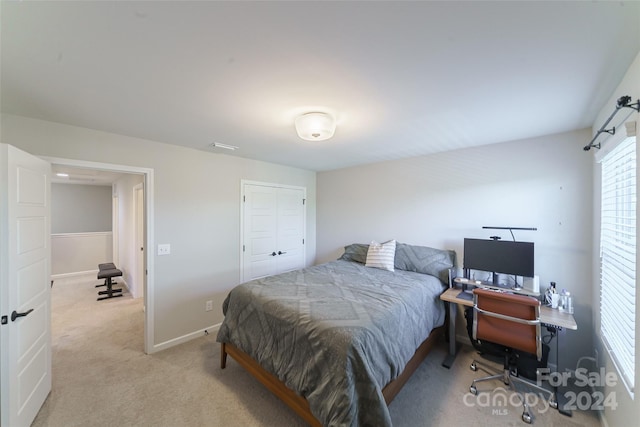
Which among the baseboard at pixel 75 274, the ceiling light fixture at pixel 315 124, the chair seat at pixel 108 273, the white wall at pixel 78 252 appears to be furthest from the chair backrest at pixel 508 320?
the white wall at pixel 78 252

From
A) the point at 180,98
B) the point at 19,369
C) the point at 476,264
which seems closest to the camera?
the point at 19,369

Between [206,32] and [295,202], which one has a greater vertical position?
[206,32]

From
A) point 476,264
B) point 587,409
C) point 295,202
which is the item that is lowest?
point 587,409

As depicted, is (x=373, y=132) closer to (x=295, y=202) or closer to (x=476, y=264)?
(x=476, y=264)

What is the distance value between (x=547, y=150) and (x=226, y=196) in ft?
12.7

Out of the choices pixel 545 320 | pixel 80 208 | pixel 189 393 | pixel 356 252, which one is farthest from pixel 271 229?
pixel 80 208

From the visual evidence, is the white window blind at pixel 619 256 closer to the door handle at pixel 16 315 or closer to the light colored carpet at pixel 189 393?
the light colored carpet at pixel 189 393

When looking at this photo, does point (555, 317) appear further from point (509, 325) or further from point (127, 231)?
point (127, 231)

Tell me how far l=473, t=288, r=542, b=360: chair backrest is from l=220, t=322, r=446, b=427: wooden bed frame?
59cm

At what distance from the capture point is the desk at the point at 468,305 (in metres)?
1.87

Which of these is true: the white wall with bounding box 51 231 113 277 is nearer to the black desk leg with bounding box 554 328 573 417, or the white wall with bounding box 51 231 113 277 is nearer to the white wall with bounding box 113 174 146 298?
the white wall with bounding box 113 174 146 298

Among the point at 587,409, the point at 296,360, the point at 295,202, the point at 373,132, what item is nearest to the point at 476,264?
the point at 587,409

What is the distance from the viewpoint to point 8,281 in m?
1.49

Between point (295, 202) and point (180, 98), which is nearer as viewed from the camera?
point (180, 98)
